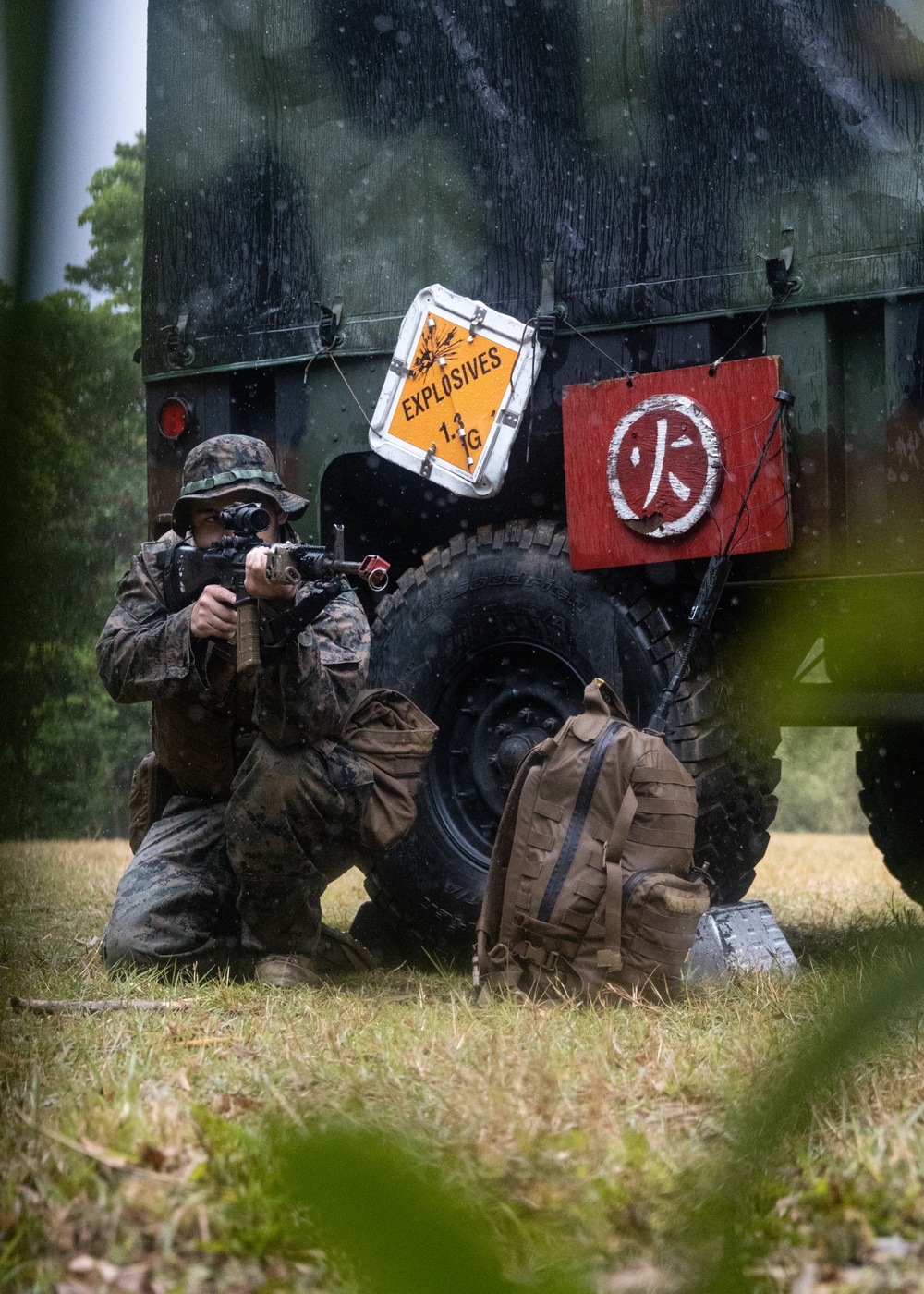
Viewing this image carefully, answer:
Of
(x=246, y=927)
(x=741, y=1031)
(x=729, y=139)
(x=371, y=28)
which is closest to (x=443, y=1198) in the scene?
(x=741, y=1031)

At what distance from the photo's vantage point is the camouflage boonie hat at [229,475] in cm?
313

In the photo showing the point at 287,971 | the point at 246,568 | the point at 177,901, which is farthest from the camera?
the point at 177,901

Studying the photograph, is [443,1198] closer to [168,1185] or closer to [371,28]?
[168,1185]

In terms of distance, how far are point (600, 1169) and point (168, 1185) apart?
470 mm

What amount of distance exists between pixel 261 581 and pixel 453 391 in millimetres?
920

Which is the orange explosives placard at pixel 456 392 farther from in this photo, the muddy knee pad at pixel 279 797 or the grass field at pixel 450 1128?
the grass field at pixel 450 1128

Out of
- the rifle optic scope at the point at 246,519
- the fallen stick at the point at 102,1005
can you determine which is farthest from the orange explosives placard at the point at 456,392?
the fallen stick at the point at 102,1005

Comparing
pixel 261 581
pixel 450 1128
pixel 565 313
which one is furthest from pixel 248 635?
pixel 450 1128

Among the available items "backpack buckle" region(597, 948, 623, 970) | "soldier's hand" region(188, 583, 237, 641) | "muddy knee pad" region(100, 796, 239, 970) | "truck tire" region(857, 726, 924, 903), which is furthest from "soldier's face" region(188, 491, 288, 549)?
"truck tire" region(857, 726, 924, 903)

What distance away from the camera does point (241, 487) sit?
3.11m

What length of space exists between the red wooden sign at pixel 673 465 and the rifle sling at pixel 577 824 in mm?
535

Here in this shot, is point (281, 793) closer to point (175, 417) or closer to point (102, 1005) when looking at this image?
point (102, 1005)

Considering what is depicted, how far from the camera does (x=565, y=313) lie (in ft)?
10.6

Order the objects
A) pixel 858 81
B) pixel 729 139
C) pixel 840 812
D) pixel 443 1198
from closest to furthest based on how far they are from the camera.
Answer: pixel 443 1198 < pixel 858 81 < pixel 729 139 < pixel 840 812
